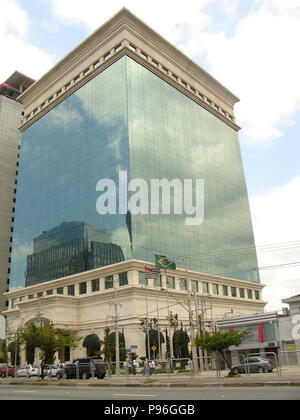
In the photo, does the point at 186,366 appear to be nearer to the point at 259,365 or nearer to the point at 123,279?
the point at 259,365

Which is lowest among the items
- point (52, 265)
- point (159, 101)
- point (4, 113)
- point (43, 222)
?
point (52, 265)

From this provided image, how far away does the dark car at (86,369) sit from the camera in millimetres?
39688

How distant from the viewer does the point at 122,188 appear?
68188mm

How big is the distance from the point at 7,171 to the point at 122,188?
68864 millimetres

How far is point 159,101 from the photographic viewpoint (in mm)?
82500

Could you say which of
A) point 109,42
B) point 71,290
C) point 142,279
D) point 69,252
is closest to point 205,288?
point 142,279

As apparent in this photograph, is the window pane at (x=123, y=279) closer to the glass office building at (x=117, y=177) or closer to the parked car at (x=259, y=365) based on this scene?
the glass office building at (x=117, y=177)

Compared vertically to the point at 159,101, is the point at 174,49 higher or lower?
higher

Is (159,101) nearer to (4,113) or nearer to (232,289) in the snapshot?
(232,289)

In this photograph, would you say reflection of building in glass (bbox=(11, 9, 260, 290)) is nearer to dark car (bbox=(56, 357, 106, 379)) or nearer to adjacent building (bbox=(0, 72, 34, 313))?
dark car (bbox=(56, 357, 106, 379))

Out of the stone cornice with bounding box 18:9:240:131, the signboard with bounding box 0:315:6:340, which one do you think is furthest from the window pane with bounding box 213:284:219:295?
the stone cornice with bounding box 18:9:240:131
